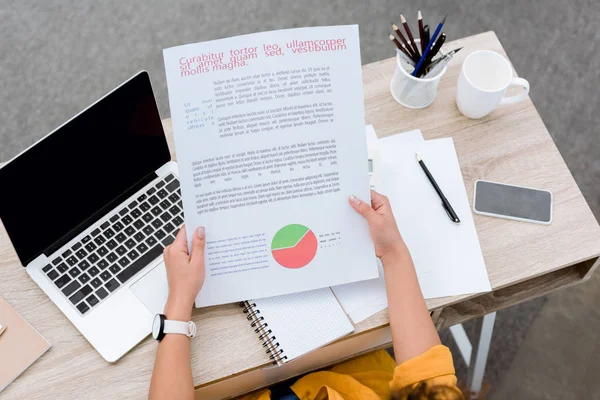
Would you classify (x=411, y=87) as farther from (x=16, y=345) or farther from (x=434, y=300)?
(x=16, y=345)

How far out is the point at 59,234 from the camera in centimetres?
92

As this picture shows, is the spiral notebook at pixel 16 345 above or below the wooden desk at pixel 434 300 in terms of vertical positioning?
above

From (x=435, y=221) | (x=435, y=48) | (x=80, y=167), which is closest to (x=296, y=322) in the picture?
(x=435, y=221)

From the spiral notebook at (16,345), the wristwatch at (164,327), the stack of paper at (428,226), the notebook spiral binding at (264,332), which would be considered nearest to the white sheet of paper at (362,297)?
the stack of paper at (428,226)

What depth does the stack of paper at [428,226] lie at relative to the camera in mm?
921

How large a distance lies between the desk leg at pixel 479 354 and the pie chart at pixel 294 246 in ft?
2.12

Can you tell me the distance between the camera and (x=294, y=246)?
88 cm

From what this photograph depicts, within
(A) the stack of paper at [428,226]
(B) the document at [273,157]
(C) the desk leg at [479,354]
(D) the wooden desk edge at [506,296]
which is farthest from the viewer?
(C) the desk leg at [479,354]

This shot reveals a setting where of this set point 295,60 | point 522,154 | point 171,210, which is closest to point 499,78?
point 522,154

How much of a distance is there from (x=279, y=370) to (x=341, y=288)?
0.59 ft

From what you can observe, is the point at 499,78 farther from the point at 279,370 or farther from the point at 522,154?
the point at 279,370

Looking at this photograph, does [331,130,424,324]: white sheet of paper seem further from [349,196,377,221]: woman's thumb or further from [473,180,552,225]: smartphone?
[473,180,552,225]: smartphone

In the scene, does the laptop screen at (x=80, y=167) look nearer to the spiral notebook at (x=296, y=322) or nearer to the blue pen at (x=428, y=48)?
the spiral notebook at (x=296, y=322)

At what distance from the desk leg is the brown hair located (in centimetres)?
54
